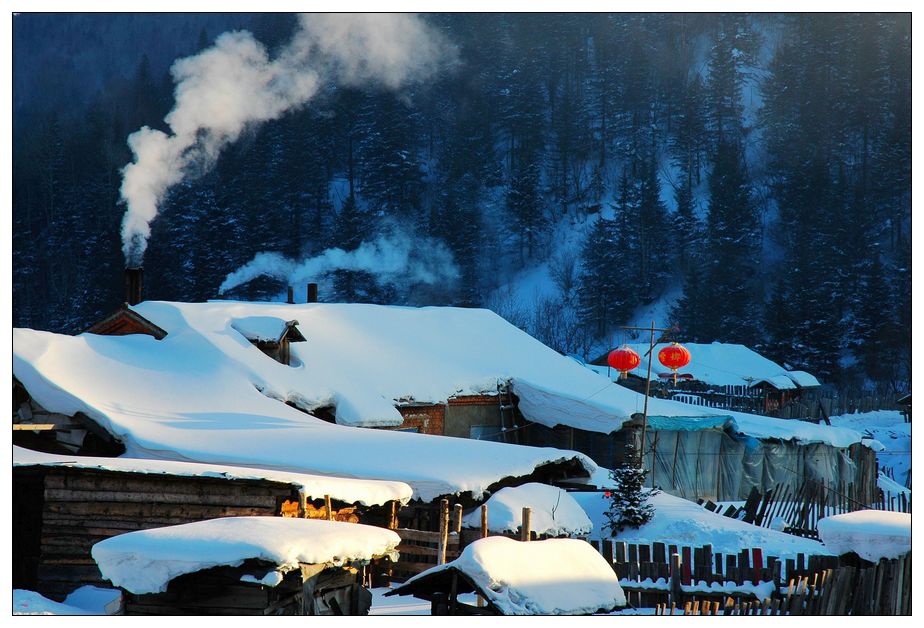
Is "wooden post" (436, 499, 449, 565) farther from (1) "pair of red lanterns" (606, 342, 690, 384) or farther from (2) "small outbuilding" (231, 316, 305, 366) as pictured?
(1) "pair of red lanterns" (606, 342, 690, 384)

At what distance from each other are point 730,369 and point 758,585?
37.6 meters

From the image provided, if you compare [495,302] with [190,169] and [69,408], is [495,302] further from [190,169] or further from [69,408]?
[69,408]

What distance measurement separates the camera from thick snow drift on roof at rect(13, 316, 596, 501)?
17578 millimetres

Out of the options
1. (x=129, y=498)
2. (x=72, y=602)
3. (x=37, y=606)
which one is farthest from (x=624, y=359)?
(x=37, y=606)

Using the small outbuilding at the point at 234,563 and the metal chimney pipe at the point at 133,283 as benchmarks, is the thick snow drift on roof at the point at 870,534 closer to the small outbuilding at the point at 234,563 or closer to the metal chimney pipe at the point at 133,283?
the small outbuilding at the point at 234,563

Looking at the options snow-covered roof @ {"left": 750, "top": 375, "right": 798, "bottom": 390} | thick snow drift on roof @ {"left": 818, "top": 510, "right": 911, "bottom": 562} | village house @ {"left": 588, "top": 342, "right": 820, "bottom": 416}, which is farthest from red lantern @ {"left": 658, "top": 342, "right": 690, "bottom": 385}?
snow-covered roof @ {"left": 750, "top": 375, "right": 798, "bottom": 390}

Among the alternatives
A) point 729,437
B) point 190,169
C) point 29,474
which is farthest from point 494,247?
point 29,474

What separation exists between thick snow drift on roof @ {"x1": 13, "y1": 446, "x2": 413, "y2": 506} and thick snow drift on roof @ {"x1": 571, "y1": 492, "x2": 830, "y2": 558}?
6.82 metres

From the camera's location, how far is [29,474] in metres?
15.5

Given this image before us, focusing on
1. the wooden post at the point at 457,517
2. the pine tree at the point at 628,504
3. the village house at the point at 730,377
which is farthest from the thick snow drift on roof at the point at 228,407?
the village house at the point at 730,377

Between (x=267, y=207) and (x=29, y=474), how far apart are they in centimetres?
6701

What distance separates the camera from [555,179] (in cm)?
8894

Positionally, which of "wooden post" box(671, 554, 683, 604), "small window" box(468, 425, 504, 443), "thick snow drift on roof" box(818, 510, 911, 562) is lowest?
"wooden post" box(671, 554, 683, 604)

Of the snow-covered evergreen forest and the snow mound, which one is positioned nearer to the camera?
the snow mound
